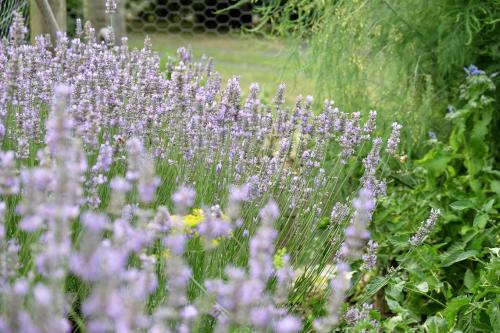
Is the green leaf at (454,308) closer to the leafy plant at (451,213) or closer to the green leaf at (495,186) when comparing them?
the leafy plant at (451,213)

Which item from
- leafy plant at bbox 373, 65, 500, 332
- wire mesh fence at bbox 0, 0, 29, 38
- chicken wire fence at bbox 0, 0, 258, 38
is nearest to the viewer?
leafy plant at bbox 373, 65, 500, 332

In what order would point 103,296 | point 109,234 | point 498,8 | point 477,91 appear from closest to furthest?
point 103,296, point 109,234, point 477,91, point 498,8

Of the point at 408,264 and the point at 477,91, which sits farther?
the point at 477,91

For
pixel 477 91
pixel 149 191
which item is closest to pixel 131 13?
pixel 477 91

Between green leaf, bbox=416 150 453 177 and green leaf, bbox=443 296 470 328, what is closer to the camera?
green leaf, bbox=443 296 470 328

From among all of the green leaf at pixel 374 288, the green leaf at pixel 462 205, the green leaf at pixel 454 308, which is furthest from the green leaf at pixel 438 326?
the green leaf at pixel 462 205

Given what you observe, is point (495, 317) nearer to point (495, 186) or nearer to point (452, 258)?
point (452, 258)

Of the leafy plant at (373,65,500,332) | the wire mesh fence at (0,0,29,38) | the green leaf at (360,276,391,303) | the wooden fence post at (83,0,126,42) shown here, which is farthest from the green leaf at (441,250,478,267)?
the wooden fence post at (83,0,126,42)

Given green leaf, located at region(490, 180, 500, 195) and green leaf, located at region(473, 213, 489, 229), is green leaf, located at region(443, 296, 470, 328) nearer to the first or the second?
green leaf, located at region(473, 213, 489, 229)

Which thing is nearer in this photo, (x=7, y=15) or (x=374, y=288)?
(x=374, y=288)

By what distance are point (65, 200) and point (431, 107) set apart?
3017mm

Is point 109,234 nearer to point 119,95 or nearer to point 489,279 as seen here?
point 119,95

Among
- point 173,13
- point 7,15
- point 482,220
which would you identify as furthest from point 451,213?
point 173,13

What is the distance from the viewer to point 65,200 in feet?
3.26
